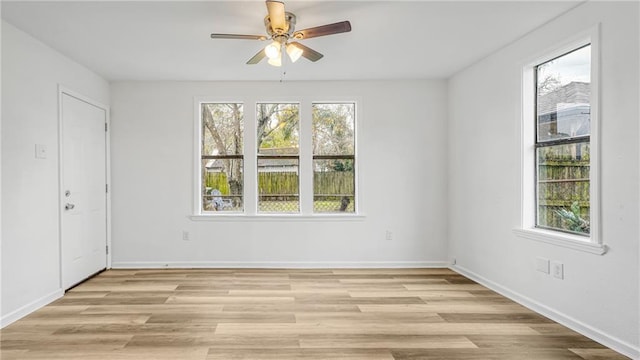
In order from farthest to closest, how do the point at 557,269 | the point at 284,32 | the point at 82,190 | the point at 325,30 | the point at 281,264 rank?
the point at 281,264
the point at 82,190
the point at 557,269
the point at 284,32
the point at 325,30

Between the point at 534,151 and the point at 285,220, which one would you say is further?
the point at 285,220

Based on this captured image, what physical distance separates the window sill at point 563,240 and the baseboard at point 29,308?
14.7ft

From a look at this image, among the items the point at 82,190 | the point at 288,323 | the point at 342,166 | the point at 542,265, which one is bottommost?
the point at 288,323

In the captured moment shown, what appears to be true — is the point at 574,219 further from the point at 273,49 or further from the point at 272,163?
the point at 272,163

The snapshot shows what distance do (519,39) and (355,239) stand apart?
290cm

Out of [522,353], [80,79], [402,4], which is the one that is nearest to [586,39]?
[402,4]

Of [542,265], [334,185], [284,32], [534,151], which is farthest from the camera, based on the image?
[334,185]

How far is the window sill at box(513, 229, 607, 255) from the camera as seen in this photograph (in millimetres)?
2543

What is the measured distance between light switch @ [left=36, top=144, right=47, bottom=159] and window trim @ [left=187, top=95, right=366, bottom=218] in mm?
1637

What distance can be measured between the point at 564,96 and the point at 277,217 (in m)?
3.35

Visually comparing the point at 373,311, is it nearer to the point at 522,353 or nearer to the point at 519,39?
the point at 522,353

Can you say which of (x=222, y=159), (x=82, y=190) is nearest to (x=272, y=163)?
(x=222, y=159)

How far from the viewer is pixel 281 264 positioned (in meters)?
4.70

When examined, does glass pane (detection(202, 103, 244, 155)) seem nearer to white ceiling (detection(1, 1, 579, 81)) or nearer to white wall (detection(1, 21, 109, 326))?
white ceiling (detection(1, 1, 579, 81))
